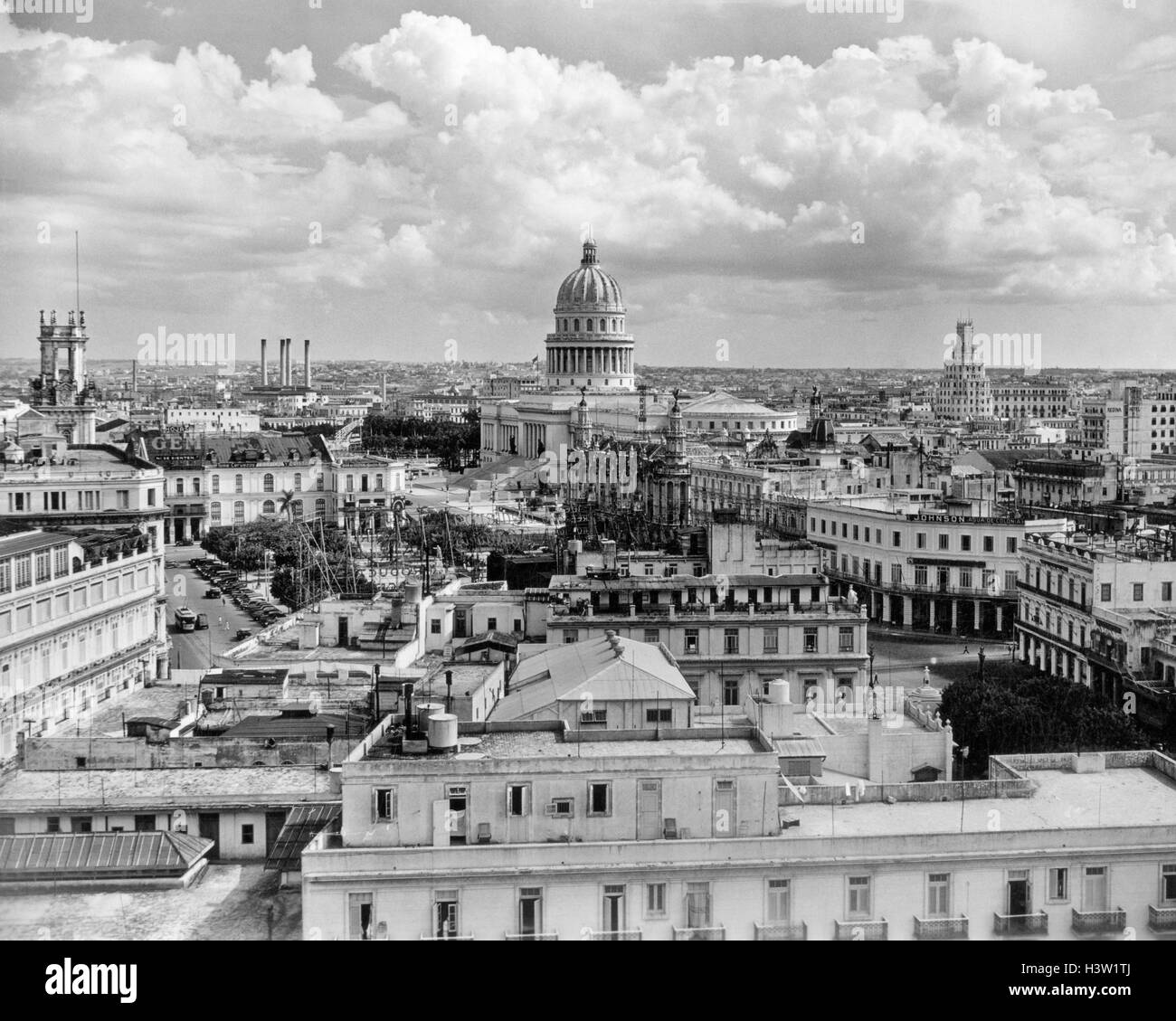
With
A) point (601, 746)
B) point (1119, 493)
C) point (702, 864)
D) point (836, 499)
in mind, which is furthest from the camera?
point (1119, 493)

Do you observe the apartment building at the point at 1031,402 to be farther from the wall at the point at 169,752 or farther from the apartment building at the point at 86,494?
the wall at the point at 169,752

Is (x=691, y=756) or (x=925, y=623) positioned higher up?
(x=691, y=756)

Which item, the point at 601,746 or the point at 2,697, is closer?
the point at 601,746

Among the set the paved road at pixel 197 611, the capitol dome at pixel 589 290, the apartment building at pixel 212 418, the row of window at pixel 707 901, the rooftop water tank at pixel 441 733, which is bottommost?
the paved road at pixel 197 611

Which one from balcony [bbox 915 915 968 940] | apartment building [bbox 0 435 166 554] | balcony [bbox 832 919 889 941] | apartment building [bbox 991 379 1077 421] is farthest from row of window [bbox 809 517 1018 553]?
apartment building [bbox 991 379 1077 421]

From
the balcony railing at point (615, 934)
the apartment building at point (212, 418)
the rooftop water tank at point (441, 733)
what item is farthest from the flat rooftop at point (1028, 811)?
the apartment building at point (212, 418)
